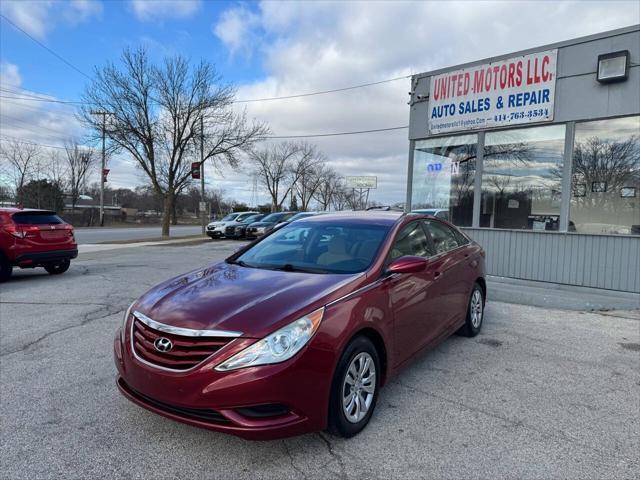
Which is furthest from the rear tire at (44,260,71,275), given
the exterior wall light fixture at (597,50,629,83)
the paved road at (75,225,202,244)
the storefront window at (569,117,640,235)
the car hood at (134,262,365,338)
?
the paved road at (75,225,202,244)

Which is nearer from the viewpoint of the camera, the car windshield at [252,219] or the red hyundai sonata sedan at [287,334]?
the red hyundai sonata sedan at [287,334]

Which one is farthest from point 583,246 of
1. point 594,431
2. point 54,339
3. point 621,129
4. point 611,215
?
point 54,339

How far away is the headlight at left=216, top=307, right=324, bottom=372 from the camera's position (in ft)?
8.21

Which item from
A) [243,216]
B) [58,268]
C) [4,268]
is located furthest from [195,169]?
[4,268]

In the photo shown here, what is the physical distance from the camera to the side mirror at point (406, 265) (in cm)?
340

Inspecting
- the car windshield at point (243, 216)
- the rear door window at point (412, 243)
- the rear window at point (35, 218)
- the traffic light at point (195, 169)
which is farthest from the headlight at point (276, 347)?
the traffic light at point (195, 169)

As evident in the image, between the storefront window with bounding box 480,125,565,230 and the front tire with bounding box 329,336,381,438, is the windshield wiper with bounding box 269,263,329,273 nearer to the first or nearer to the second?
the front tire with bounding box 329,336,381,438

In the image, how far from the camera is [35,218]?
9500mm

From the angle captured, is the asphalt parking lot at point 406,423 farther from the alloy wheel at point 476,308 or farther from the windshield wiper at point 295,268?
the windshield wiper at point 295,268

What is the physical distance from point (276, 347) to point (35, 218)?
9210mm

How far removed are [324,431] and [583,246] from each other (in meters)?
7.27

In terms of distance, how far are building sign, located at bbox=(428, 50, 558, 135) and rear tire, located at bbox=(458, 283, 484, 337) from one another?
5037mm

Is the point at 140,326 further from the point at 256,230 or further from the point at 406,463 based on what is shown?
the point at 256,230

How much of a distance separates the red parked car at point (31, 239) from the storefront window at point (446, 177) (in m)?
8.36
